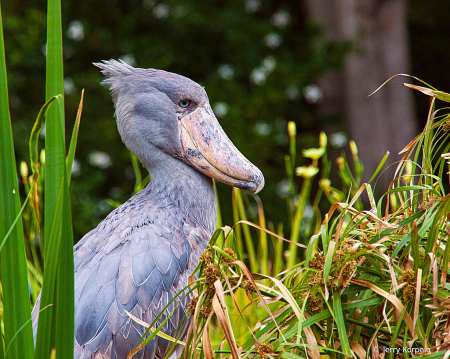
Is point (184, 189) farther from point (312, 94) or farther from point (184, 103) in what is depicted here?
point (312, 94)

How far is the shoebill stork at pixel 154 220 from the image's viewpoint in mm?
1182

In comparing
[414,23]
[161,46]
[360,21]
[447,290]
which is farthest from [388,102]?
[447,290]

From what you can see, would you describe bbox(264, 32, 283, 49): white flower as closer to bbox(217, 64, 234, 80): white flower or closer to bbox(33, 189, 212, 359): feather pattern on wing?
bbox(217, 64, 234, 80): white flower

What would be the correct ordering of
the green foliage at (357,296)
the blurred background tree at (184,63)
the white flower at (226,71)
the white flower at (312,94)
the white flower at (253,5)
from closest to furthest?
the green foliage at (357,296) → the blurred background tree at (184,63) → the white flower at (226,71) → the white flower at (253,5) → the white flower at (312,94)

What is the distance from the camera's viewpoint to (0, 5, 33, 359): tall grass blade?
2.53 feet

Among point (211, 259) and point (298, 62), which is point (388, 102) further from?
point (211, 259)

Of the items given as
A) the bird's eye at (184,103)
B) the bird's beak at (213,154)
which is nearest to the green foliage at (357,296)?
the bird's beak at (213,154)

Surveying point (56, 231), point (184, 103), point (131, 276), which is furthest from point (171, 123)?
point (56, 231)

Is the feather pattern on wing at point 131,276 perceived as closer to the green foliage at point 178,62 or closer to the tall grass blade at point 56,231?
the tall grass blade at point 56,231

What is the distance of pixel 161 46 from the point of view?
3.79 m

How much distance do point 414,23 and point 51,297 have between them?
5187 millimetres

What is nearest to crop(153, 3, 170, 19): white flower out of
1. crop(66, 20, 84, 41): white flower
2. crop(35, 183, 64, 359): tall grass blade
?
crop(66, 20, 84, 41): white flower

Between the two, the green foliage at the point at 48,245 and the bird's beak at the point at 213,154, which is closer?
the green foliage at the point at 48,245

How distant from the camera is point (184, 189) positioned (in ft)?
4.99
